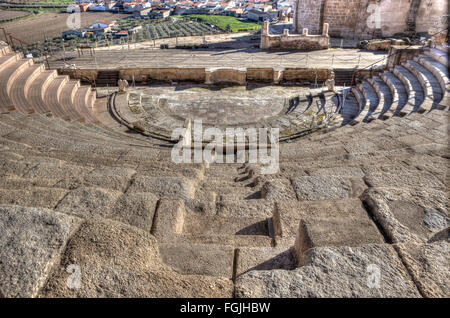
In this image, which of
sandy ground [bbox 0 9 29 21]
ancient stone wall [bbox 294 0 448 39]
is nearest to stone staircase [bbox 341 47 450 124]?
ancient stone wall [bbox 294 0 448 39]

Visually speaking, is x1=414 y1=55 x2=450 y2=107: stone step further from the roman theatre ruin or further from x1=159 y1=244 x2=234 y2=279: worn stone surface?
x1=159 y1=244 x2=234 y2=279: worn stone surface

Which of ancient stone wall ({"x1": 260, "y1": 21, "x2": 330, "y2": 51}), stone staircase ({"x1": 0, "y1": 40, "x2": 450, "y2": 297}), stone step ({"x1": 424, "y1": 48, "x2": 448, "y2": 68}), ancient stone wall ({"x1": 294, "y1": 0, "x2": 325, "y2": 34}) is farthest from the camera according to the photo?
ancient stone wall ({"x1": 294, "y1": 0, "x2": 325, "y2": 34})

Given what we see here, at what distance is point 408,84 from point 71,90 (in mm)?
15706

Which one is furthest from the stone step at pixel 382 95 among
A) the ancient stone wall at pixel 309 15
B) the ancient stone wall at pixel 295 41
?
the ancient stone wall at pixel 309 15

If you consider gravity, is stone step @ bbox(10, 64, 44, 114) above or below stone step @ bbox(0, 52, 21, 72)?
below

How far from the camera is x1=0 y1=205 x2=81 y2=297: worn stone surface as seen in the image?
260 centimetres

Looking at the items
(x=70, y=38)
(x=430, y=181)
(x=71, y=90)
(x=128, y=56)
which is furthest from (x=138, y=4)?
(x=430, y=181)

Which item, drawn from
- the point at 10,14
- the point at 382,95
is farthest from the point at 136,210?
the point at 10,14

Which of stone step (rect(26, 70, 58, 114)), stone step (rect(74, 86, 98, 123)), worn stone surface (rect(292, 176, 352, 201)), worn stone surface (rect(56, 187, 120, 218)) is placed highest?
worn stone surface (rect(56, 187, 120, 218))

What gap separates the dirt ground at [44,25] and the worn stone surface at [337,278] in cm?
5774

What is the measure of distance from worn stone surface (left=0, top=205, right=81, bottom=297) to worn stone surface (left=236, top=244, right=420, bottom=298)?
1.76 metres

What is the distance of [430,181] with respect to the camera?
16.9ft

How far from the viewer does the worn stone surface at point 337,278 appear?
8.62ft
